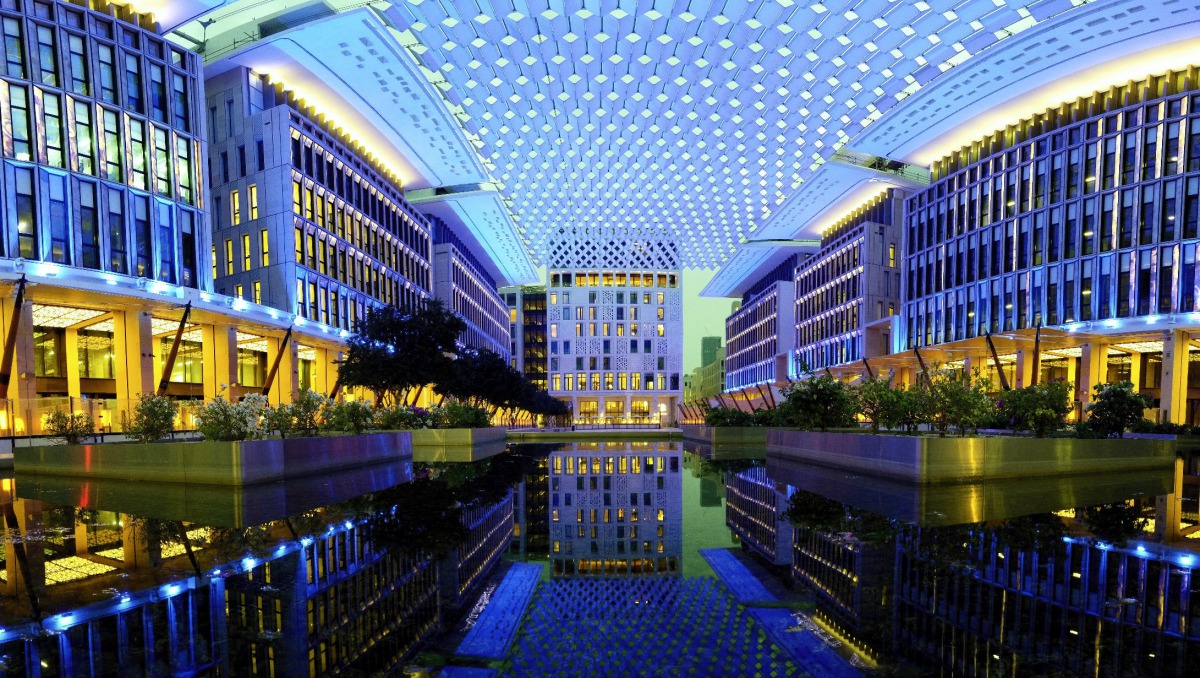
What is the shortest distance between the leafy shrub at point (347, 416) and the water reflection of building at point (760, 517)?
1154 centimetres

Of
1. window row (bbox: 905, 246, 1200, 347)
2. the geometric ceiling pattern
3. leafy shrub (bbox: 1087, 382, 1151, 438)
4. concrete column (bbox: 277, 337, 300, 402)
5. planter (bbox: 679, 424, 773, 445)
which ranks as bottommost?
→ planter (bbox: 679, 424, 773, 445)

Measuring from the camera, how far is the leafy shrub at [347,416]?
66.9 feet

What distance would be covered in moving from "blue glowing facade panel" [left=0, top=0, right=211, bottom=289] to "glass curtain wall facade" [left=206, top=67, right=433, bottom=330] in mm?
5264

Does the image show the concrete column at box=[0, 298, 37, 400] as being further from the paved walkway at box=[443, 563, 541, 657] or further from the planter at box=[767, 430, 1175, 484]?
the paved walkway at box=[443, 563, 541, 657]

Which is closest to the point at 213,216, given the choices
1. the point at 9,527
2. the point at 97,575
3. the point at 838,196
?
the point at 9,527

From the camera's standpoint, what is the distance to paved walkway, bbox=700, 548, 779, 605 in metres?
5.36

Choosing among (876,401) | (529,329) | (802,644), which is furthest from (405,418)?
(529,329)

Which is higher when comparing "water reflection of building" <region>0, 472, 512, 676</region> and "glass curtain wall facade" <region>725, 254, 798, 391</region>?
"glass curtain wall facade" <region>725, 254, 798, 391</region>

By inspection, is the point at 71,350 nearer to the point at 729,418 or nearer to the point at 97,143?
the point at 97,143

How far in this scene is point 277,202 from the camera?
40531 millimetres

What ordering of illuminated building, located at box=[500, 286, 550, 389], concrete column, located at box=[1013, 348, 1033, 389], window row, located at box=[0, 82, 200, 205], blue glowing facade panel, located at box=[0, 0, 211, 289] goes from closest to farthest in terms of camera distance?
blue glowing facade panel, located at box=[0, 0, 211, 289] < window row, located at box=[0, 82, 200, 205] < concrete column, located at box=[1013, 348, 1033, 389] < illuminated building, located at box=[500, 286, 550, 389]

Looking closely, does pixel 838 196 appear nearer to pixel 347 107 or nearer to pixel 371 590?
pixel 347 107

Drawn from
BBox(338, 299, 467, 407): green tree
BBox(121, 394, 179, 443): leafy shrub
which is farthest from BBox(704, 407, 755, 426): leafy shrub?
BBox(121, 394, 179, 443): leafy shrub

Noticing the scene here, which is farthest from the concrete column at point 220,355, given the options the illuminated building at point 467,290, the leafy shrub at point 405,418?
the illuminated building at point 467,290
